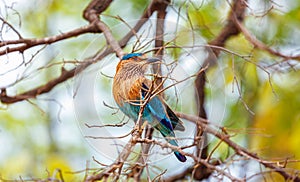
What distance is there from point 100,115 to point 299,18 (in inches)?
36.1

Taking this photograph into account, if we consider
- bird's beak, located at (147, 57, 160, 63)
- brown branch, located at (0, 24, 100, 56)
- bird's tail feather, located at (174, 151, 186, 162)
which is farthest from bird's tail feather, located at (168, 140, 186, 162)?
brown branch, located at (0, 24, 100, 56)

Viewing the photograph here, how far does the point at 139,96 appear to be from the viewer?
34.6 inches

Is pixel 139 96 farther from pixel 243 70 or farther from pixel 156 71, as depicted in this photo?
pixel 243 70

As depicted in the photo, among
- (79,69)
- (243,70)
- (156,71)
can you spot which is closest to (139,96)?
(156,71)

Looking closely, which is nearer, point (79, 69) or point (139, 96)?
point (139, 96)

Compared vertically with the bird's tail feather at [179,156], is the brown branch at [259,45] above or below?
above

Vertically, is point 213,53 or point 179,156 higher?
point 213,53

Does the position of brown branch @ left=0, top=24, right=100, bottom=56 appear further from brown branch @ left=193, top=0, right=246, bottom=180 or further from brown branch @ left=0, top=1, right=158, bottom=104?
brown branch @ left=193, top=0, right=246, bottom=180

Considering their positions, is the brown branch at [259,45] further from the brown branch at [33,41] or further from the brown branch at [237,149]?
the brown branch at [33,41]

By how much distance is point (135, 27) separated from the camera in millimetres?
1076

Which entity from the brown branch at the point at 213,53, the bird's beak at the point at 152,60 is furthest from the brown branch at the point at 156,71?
the brown branch at the point at 213,53

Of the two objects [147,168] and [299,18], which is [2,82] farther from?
[299,18]

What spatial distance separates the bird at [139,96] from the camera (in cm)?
88

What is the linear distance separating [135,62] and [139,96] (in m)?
0.06
